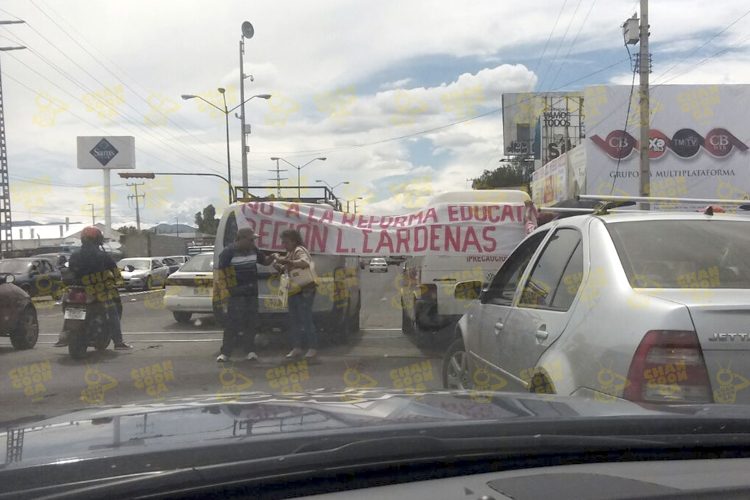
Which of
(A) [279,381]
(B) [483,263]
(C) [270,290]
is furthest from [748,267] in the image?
(C) [270,290]

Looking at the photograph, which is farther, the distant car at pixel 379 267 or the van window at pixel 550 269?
the distant car at pixel 379 267

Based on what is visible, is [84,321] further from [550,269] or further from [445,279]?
[550,269]

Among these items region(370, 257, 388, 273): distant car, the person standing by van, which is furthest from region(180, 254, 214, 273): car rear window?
region(370, 257, 388, 273): distant car

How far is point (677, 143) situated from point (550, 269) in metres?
29.1

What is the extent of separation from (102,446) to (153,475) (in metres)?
0.44

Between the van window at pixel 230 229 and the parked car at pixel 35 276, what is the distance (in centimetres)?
→ 1411

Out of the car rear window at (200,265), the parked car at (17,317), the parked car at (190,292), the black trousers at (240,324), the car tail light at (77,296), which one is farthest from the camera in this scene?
the car rear window at (200,265)

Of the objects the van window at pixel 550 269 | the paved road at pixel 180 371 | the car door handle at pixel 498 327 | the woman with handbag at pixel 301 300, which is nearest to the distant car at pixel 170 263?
the paved road at pixel 180 371

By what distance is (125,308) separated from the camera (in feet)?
59.7

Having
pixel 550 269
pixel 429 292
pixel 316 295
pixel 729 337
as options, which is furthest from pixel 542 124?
pixel 729 337

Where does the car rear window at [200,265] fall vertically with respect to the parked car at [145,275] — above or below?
above

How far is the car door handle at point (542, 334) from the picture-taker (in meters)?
4.03

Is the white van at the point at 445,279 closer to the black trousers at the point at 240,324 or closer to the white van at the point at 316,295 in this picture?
the white van at the point at 316,295

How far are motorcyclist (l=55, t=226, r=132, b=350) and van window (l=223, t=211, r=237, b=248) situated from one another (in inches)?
62.5
